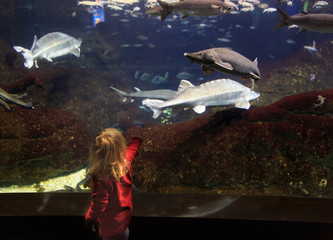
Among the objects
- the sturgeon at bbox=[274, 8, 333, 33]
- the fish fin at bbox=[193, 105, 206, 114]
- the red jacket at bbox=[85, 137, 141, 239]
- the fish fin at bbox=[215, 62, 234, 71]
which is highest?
the sturgeon at bbox=[274, 8, 333, 33]

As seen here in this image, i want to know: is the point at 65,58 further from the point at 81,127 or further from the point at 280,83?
the point at 280,83

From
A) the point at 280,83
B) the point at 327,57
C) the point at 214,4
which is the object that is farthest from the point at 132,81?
the point at 214,4

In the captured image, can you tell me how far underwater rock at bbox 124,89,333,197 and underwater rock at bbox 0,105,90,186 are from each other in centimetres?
212

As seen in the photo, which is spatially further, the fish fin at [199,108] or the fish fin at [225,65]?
the fish fin at [199,108]

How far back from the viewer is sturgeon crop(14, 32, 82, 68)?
554 cm

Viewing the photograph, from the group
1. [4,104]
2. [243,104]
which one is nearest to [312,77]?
[243,104]

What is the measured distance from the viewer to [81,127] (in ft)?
16.7

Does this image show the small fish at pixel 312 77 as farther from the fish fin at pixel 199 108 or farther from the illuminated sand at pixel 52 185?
the illuminated sand at pixel 52 185

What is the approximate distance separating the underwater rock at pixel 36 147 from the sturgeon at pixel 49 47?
1.89 metres

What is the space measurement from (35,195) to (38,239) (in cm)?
48

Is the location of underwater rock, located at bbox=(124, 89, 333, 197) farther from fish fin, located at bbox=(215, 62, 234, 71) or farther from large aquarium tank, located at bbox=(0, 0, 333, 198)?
fish fin, located at bbox=(215, 62, 234, 71)

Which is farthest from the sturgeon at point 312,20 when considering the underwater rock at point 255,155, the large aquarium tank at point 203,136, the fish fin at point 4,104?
the fish fin at point 4,104

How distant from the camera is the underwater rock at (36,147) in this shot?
3.83 meters

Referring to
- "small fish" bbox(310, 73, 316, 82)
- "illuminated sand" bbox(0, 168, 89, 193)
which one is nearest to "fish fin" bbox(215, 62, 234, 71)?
"illuminated sand" bbox(0, 168, 89, 193)
